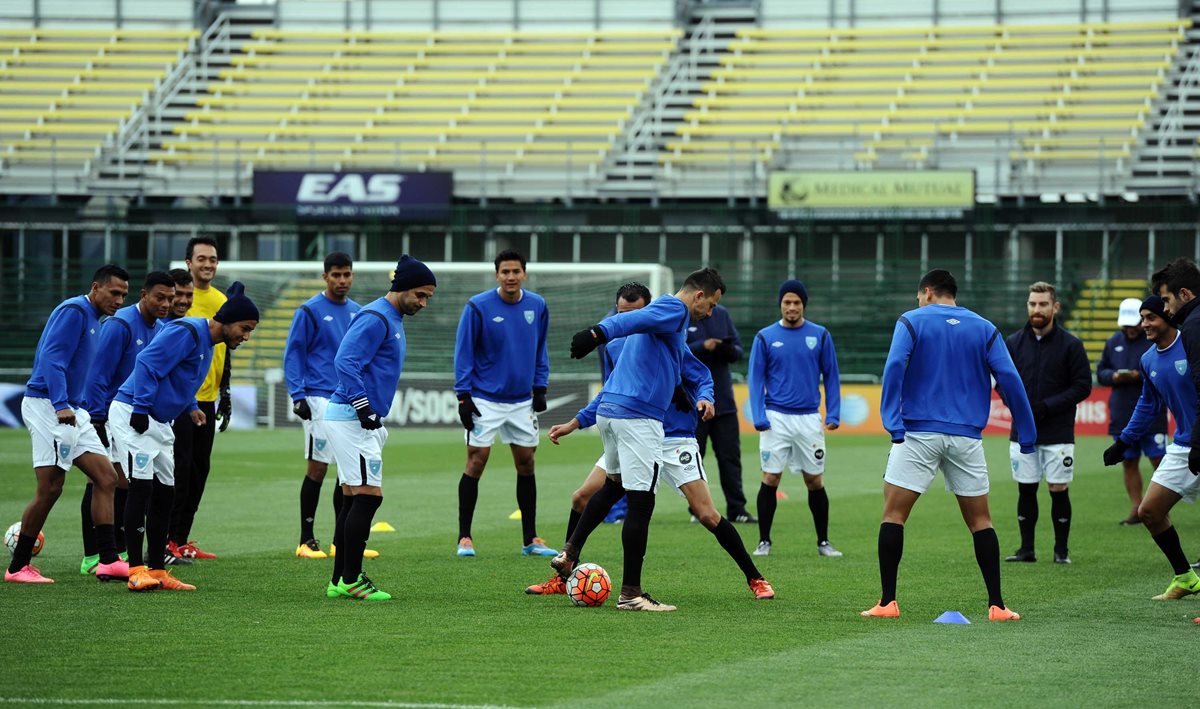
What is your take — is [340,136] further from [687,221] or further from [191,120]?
[687,221]

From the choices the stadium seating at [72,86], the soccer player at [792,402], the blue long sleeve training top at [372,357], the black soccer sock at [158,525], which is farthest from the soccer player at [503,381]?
the stadium seating at [72,86]

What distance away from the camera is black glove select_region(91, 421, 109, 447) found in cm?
1094

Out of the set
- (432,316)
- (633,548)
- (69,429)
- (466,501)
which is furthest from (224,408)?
(432,316)

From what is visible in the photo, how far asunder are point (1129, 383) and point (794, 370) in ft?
15.7

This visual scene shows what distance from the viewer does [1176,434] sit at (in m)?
10.4

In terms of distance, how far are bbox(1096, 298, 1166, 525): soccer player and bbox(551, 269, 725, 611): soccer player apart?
7.41m

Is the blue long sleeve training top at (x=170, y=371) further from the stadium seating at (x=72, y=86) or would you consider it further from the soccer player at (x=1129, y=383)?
the stadium seating at (x=72, y=86)

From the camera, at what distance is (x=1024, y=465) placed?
41.6ft

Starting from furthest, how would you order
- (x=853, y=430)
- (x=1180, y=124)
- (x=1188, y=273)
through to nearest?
(x=1180, y=124) < (x=853, y=430) < (x=1188, y=273)

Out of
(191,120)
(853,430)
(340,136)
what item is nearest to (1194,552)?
(853,430)

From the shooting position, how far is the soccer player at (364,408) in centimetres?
988

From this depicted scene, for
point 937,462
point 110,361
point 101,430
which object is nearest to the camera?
point 937,462

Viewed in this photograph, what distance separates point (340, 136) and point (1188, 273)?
33094 mm

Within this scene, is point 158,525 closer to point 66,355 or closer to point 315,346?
point 66,355
